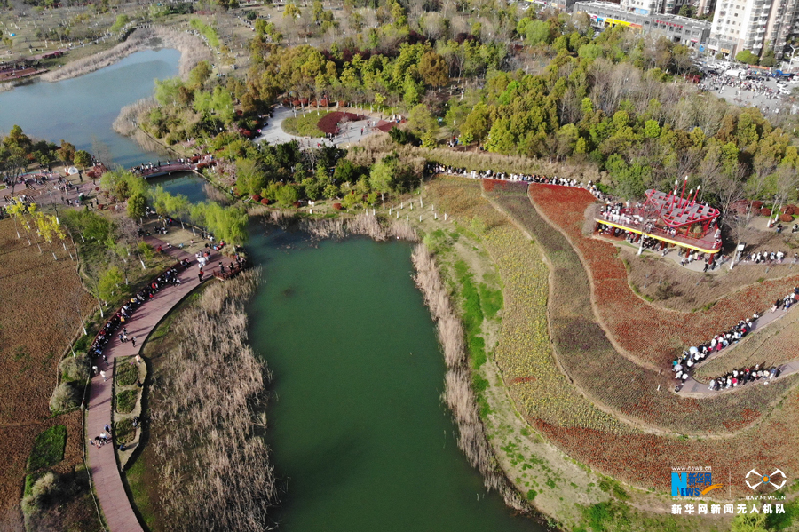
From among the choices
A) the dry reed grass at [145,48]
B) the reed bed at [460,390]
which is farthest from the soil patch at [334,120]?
the dry reed grass at [145,48]

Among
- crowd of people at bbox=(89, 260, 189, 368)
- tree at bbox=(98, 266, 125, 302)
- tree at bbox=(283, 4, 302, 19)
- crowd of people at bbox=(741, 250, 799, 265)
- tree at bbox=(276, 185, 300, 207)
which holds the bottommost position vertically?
crowd of people at bbox=(89, 260, 189, 368)

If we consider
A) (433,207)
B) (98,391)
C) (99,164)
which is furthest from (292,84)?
(98,391)

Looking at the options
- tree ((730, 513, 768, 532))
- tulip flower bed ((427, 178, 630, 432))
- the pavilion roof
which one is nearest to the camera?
tree ((730, 513, 768, 532))

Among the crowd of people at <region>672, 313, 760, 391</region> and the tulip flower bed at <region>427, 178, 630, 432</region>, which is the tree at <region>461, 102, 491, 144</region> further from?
the crowd of people at <region>672, 313, 760, 391</region>

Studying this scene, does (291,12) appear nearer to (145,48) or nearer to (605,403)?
(145,48)

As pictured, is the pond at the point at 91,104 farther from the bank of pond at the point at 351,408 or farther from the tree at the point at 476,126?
the tree at the point at 476,126

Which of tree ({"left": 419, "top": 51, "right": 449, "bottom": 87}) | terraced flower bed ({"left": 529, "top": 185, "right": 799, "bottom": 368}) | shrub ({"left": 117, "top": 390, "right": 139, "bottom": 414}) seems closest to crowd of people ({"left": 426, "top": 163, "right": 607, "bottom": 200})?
terraced flower bed ({"left": 529, "top": 185, "right": 799, "bottom": 368})

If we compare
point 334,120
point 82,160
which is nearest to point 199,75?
point 334,120
